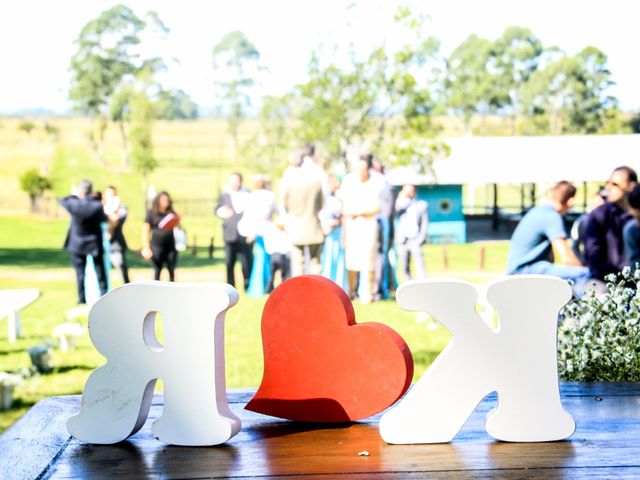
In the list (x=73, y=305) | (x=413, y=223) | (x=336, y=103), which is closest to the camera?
(x=73, y=305)

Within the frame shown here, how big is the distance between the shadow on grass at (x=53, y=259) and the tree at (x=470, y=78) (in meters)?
6.01

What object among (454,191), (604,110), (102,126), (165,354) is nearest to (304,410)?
(165,354)

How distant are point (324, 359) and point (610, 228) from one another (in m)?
4.04

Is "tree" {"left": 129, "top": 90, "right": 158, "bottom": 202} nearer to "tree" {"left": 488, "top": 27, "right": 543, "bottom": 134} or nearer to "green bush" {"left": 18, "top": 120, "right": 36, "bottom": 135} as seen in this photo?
"green bush" {"left": 18, "top": 120, "right": 36, "bottom": 135}

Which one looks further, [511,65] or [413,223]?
[511,65]

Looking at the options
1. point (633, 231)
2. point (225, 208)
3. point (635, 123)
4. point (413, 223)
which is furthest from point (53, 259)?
point (633, 231)

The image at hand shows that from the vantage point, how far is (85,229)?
33.1 feet

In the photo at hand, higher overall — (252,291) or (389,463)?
(389,463)

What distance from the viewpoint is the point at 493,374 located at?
2.41m

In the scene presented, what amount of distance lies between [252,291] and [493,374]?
29.0 feet

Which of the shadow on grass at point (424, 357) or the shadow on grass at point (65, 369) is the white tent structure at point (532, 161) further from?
the shadow on grass at point (65, 369)

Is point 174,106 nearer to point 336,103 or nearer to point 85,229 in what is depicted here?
point 336,103

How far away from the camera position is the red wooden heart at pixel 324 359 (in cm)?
249

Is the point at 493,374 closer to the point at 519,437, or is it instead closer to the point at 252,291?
the point at 519,437
